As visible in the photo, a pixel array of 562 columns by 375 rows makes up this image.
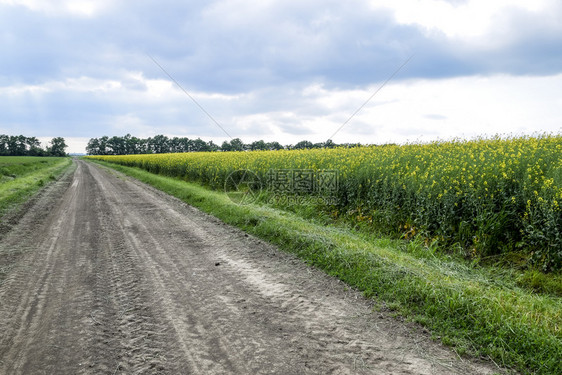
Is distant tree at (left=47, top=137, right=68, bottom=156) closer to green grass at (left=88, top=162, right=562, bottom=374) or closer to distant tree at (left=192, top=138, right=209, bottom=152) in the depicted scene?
distant tree at (left=192, top=138, right=209, bottom=152)

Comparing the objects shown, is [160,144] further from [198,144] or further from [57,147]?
[57,147]

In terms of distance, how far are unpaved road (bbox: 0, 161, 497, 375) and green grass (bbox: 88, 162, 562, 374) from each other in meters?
0.30

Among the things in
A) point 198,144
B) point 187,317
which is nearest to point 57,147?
point 198,144

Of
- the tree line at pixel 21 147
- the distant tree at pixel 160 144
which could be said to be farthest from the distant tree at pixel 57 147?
the distant tree at pixel 160 144

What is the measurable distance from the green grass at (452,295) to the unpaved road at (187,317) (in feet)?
0.97

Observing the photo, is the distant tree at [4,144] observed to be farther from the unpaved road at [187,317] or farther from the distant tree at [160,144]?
the unpaved road at [187,317]

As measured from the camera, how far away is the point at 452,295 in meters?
4.24

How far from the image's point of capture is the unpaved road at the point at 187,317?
3.00 meters

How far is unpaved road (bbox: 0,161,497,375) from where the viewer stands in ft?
9.84

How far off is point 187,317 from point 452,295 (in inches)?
129

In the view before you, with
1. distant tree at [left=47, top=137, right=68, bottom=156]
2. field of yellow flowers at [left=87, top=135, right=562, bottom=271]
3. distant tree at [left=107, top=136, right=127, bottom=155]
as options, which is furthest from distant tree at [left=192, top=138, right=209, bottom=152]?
field of yellow flowers at [left=87, top=135, right=562, bottom=271]

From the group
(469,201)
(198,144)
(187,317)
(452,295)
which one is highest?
(198,144)

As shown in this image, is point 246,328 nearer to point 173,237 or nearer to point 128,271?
point 128,271

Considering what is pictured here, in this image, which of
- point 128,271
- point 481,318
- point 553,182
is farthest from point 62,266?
point 553,182
